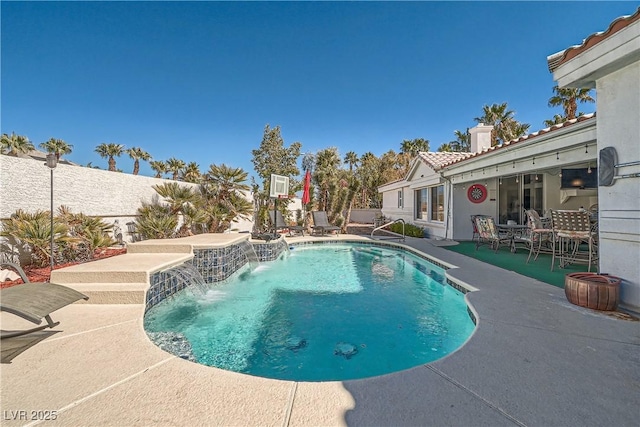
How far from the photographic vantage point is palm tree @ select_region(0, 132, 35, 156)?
24156mm

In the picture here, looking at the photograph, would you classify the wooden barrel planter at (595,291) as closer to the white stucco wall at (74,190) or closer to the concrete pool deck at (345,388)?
the concrete pool deck at (345,388)

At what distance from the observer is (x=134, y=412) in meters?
1.79

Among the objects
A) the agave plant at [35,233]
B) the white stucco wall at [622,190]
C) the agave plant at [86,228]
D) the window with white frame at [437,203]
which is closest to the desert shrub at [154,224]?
the agave plant at [86,228]

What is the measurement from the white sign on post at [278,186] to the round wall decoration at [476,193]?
8.05 meters

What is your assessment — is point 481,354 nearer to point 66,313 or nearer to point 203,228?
point 66,313

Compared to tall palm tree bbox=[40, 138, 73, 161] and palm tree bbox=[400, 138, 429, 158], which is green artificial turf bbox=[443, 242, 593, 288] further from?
tall palm tree bbox=[40, 138, 73, 161]

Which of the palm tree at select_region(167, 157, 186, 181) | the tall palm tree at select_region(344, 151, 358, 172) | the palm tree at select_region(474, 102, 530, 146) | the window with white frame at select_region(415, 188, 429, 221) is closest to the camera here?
the window with white frame at select_region(415, 188, 429, 221)

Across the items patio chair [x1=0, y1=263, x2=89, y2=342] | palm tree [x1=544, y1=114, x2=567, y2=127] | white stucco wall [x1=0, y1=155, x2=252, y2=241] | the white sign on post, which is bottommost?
patio chair [x1=0, y1=263, x2=89, y2=342]

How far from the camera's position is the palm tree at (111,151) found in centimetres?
3941

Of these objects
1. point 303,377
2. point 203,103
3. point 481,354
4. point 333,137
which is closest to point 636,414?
point 481,354

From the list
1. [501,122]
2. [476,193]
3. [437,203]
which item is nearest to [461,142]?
[501,122]

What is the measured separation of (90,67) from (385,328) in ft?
46.5

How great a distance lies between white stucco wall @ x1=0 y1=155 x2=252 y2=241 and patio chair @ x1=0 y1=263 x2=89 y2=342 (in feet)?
15.3

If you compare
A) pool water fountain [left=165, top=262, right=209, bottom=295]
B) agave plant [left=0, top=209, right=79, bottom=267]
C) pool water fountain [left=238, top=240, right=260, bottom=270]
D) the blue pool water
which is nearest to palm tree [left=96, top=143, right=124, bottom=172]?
pool water fountain [left=238, top=240, right=260, bottom=270]
